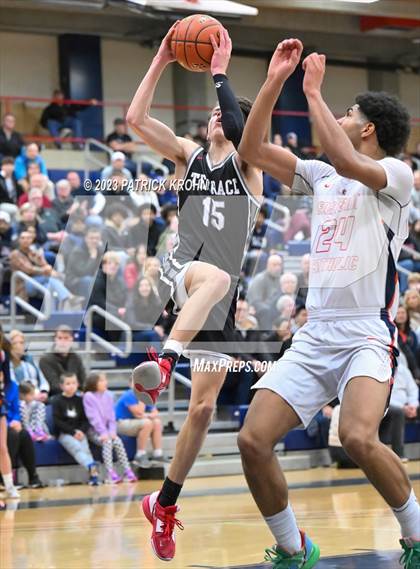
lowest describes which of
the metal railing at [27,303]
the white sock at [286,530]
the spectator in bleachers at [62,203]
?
the metal railing at [27,303]

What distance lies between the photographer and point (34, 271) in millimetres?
13570

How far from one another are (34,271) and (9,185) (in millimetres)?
1879

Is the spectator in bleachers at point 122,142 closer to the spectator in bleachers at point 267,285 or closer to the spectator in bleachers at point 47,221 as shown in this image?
the spectator in bleachers at point 47,221

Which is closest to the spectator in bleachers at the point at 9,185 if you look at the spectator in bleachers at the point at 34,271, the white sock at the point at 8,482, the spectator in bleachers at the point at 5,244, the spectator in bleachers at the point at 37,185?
the spectator in bleachers at the point at 37,185

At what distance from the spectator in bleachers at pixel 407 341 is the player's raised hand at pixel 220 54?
7.73 metres

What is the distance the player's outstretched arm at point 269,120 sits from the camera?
538 centimetres


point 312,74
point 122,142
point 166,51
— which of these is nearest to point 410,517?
point 312,74

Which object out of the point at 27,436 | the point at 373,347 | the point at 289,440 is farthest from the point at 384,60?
the point at 373,347

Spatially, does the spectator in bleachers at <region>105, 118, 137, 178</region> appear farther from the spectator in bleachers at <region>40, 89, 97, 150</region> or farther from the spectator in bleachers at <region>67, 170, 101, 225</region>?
the spectator in bleachers at <region>67, 170, 101, 225</region>

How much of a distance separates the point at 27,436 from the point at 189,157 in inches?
210

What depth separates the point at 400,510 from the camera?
5316 mm

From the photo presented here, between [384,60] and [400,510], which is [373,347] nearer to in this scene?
[400,510]

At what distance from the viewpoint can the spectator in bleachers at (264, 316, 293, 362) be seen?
39.8ft

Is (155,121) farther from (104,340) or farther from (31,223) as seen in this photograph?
(31,223)
